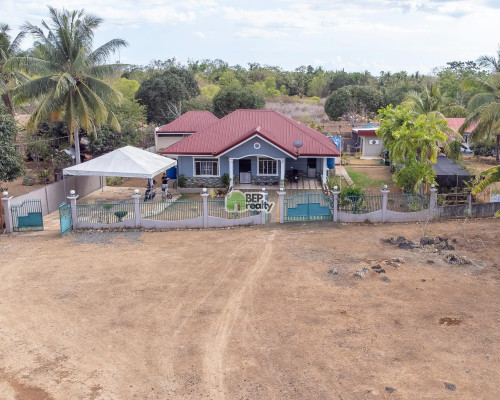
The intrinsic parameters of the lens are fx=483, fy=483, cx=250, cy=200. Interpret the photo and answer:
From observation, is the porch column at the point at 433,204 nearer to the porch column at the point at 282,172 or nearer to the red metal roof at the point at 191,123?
the porch column at the point at 282,172

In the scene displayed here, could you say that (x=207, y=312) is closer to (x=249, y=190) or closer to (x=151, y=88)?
(x=249, y=190)

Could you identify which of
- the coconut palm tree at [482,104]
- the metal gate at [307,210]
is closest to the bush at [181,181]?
the metal gate at [307,210]

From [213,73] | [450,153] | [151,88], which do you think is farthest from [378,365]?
[213,73]

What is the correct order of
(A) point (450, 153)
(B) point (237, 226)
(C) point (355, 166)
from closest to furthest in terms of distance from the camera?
(B) point (237, 226), (A) point (450, 153), (C) point (355, 166)

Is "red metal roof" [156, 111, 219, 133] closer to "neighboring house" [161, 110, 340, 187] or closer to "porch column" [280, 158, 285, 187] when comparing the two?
"neighboring house" [161, 110, 340, 187]

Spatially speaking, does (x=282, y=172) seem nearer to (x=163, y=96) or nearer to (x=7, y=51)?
(x=7, y=51)

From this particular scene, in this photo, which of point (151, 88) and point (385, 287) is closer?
point (385, 287)
